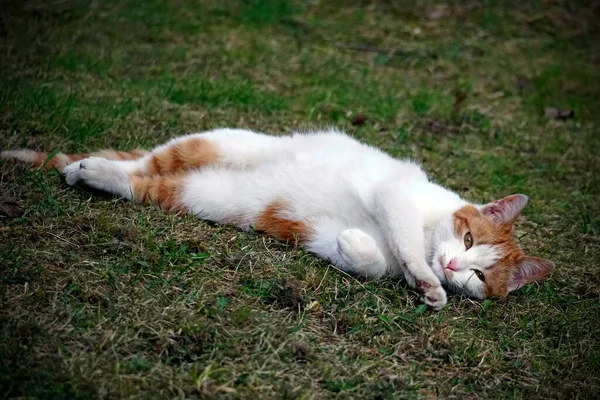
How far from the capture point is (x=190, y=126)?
16.9ft

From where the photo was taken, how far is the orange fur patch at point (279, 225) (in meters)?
3.73

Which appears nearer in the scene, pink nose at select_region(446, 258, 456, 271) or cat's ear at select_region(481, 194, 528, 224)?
pink nose at select_region(446, 258, 456, 271)

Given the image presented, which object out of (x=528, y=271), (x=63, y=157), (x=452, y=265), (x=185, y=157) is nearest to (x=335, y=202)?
(x=452, y=265)

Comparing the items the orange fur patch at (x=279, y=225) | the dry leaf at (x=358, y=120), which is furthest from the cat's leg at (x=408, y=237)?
the dry leaf at (x=358, y=120)

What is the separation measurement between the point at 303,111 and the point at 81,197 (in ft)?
8.00

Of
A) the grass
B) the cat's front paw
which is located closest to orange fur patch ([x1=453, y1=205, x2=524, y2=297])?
the grass

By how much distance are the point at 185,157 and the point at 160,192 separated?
0.26m

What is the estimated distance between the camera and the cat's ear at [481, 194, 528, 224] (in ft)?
12.0

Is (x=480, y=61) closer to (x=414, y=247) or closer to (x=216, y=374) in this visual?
(x=414, y=247)

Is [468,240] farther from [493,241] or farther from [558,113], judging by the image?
[558,113]

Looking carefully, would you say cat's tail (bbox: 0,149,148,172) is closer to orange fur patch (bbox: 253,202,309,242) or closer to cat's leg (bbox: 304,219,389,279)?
orange fur patch (bbox: 253,202,309,242)

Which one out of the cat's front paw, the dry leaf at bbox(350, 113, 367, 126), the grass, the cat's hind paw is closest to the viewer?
the grass

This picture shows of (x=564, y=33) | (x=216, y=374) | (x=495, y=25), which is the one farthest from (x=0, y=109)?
(x=564, y=33)

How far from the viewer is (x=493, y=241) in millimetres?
3604
